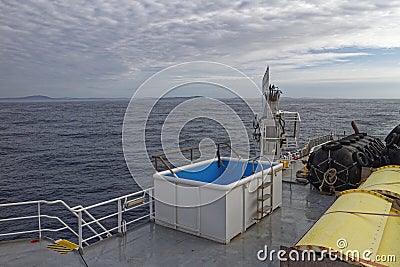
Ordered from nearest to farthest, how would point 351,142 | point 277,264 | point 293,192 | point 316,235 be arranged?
point 316,235 → point 277,264 → point 293,192 → point 351,142

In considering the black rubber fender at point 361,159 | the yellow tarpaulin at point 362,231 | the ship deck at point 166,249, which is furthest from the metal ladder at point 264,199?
the black rubber fender at point 361,159

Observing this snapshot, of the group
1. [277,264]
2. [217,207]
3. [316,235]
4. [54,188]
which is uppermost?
[316,235]

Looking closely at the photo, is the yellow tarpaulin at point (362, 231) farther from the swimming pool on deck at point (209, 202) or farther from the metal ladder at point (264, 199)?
the metal ladder at point (264, 199)

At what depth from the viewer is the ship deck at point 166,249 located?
20.7ft

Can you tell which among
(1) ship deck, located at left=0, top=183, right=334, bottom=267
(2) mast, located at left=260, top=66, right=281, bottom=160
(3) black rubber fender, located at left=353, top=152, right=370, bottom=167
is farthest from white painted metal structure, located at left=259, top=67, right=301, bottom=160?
(1) ship deck, located at left=0, top=183, right=334, bottom=267

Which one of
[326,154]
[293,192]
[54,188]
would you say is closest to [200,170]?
[293,192]

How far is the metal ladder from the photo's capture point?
804 cm

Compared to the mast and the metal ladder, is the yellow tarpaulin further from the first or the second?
the mast

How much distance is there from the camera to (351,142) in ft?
39.9

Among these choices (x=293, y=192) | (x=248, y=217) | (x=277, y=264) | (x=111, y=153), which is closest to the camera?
(x=277, y=264)

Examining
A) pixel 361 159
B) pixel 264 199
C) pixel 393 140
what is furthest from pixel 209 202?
pixel 393 140

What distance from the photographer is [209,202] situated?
716 centimetres

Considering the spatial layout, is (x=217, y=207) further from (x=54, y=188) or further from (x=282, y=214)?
(x=54, y=188)

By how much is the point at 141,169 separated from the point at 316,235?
67.3ft
